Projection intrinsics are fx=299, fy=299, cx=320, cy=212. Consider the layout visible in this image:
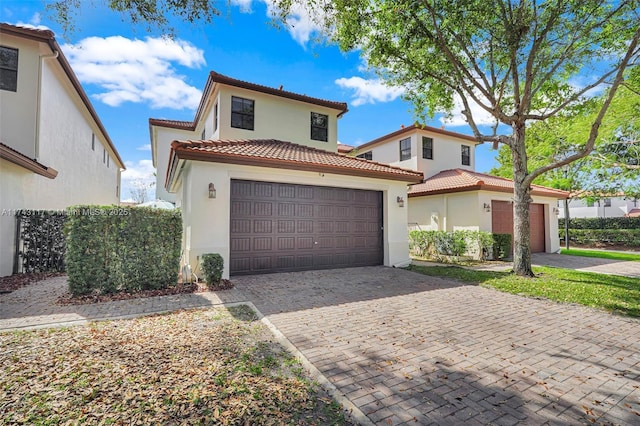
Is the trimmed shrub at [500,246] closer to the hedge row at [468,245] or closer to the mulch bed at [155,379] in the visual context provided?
the hedge row at [468,245]

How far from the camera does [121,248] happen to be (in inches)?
255

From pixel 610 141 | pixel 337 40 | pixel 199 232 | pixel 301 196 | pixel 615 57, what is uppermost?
pixel 337 40

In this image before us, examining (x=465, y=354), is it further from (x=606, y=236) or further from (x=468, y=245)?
(x=606, y=236)

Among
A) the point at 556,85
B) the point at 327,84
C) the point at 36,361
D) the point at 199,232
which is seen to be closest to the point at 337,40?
the point at 327,84

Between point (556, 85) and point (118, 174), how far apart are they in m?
30.5

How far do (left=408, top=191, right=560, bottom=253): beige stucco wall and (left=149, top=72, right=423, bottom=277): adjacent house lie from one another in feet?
15.0

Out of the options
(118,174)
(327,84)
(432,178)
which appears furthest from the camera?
(118,174)

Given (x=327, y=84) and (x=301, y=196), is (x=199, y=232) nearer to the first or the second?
(x=301, y=196)

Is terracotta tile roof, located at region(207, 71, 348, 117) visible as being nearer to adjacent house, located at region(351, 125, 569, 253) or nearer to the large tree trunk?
adjacent house, located at region(351, 125, 569, 253)

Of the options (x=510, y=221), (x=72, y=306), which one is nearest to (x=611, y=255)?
(x=510, y=221)

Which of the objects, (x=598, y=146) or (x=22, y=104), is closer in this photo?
(x=22, y=104)

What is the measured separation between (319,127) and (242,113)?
3483 millimetres

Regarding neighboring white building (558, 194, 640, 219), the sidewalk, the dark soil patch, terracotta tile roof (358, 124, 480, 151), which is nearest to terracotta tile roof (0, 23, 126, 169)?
the sidewalk

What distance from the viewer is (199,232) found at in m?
7.92
